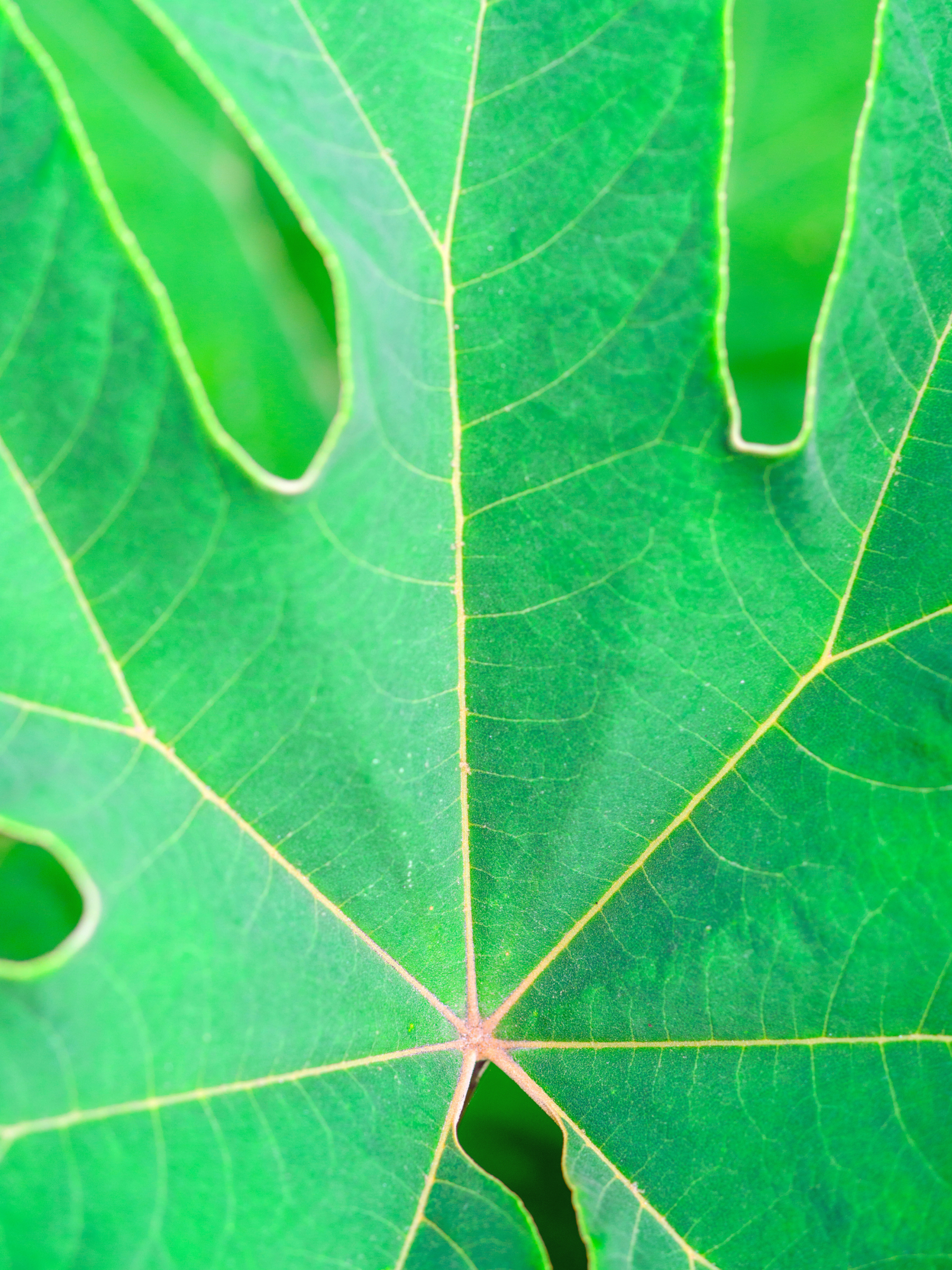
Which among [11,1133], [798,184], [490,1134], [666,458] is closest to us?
[11,1133]

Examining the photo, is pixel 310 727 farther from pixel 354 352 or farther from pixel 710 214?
pixel 710 214

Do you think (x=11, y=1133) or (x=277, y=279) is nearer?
(x=11, y=1133)

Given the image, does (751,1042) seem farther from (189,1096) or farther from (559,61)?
(559,61)

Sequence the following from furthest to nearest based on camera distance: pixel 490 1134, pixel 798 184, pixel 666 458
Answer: pixel 798 184 → pixel 490 1134 → pixel 666 458

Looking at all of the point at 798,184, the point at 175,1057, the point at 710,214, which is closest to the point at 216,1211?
the point at 175,1057

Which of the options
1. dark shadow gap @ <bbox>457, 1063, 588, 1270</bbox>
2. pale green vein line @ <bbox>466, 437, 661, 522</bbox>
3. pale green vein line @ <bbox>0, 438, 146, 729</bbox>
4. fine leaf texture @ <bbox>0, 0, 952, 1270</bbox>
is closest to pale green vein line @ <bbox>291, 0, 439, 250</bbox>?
fine leaf texture @ <bbox>0, 0, 952, 1270</bbox>

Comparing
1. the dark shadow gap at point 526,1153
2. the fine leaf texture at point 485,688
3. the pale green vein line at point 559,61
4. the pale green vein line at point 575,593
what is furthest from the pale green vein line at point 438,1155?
the pale green vein line at point 559,61
